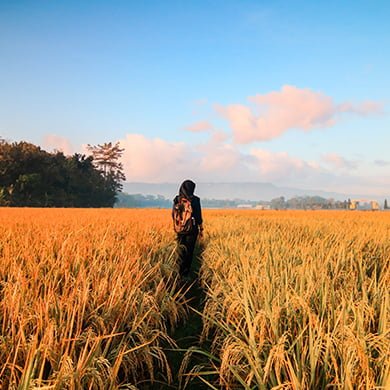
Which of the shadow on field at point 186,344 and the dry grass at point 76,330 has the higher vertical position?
the dry grass at point 76,330

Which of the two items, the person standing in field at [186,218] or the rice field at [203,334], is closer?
the rice field at [203,334]

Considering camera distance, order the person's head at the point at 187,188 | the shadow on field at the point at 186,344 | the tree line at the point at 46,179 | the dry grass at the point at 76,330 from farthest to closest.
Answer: the tree line at the point at 46,179 → the person's head at the point at 187,188 → the shadow on field at the point at 186,344 → the dry grass at the point at 76,330

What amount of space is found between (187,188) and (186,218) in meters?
0.60

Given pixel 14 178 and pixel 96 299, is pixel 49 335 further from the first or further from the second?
pixel 14 178

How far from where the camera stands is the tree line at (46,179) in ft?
141

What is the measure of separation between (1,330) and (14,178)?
154 feet

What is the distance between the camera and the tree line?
141 feet

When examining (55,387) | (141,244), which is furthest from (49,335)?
(141,244)

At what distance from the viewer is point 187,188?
22.5 feet

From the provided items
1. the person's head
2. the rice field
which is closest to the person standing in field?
the person's head

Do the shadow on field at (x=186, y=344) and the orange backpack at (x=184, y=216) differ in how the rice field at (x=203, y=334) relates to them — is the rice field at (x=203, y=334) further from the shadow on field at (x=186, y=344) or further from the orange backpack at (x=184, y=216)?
the orange backpack at (x=184, y=216)

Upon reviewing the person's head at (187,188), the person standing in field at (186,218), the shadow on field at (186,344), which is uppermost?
the person's head at (187,188)

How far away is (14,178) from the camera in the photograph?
44.6 metres

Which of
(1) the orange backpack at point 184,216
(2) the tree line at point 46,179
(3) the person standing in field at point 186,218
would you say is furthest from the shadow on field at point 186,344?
(2) the tree line at point 46,179
